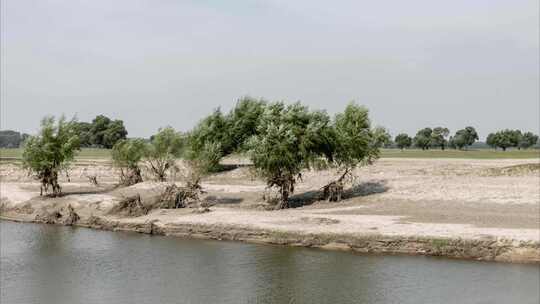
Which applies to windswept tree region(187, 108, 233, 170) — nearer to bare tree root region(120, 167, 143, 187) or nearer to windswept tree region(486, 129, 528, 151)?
bare tree root region(120, 167, 143, 187)

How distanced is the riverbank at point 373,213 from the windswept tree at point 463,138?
114 meters

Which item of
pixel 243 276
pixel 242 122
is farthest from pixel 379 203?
pixel 242 122

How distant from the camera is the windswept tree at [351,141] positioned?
59.5 m

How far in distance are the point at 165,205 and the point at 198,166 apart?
17.0 feet

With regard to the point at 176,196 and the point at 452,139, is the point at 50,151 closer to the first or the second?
the point at 176,196

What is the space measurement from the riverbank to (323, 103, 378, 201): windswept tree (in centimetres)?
231

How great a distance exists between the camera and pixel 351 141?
59.6m

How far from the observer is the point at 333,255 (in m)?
41.3

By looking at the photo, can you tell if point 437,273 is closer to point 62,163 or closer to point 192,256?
point 192,256

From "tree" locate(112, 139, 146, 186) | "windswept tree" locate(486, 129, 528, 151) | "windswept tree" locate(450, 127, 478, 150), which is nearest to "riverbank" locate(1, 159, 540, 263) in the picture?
"tree" locate(112, 139, 146, 186)

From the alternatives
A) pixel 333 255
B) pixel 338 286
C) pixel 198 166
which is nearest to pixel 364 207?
pixel 333 255

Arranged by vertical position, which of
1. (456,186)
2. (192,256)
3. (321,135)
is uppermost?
(321,135)

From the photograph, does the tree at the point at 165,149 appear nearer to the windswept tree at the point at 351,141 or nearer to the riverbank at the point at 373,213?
the riverbank at the point at 373,213

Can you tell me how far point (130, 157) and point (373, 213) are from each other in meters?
38.8
